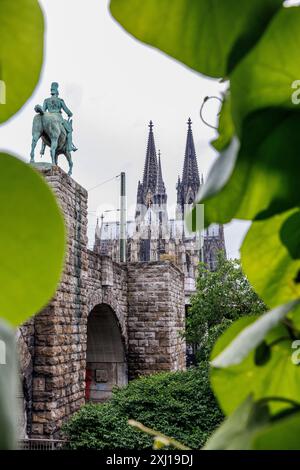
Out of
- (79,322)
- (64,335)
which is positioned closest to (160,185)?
(79,322)

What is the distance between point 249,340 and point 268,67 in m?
0.11

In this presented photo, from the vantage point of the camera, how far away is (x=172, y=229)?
89.0ft

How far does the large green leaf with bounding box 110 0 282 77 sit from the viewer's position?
181mm

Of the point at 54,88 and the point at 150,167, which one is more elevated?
the point at 150,167

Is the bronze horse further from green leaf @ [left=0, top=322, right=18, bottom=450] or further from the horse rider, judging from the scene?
green leaf @ [left=0, top=322, right=18, bottom=450]

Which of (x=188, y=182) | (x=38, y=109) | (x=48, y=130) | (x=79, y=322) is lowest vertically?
(x=79, y=322)

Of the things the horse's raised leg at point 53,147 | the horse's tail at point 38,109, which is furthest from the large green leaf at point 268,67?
the horse's tail at point 38,109

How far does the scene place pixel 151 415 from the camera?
5203 mm

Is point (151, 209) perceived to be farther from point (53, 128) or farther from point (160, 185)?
point (53, 128)

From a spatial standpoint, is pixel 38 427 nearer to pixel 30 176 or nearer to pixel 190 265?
pixel 30 176

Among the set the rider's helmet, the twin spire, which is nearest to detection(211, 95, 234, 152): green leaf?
the rider's helmet

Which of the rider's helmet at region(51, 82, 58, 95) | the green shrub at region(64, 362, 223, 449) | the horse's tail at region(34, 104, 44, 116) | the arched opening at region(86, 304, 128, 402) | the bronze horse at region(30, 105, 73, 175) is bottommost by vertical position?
the green shrub at region(64, 362, 223, 449)

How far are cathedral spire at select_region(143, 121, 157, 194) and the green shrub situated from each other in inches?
957

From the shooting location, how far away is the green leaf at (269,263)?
0.26 meters
